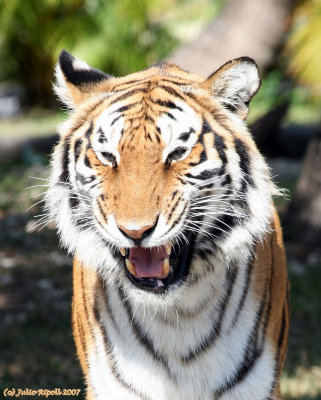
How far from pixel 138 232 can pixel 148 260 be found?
260 millimetres

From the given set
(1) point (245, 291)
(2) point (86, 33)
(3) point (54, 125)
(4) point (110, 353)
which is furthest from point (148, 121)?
(2) point (86, 33)

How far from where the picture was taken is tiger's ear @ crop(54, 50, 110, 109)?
118 inches

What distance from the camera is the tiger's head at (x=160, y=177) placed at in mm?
2598

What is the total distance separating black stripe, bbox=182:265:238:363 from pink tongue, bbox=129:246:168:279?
41 cm

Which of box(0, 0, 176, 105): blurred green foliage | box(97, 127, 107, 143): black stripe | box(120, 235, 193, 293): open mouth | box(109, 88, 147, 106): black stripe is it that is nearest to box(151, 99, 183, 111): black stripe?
box(109, 88, 147, 106): black stripe

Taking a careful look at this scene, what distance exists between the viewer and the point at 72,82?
3.01 metres

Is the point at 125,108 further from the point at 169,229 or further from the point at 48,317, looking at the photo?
the point at 48,317

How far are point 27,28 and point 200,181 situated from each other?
13.0 m

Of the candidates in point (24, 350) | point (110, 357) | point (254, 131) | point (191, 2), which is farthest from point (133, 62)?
point (110, 357)

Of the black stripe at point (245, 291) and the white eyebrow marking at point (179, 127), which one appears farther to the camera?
the black stripe at point (245, 291)

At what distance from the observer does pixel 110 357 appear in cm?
304

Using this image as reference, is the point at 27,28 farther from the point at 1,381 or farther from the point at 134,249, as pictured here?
the point at 134,249

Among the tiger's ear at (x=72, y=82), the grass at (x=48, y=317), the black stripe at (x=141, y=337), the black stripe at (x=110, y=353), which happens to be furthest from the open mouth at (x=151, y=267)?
the grass at (x=48, y=317)

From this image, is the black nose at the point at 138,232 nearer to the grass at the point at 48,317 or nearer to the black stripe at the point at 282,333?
the black stripe at the point at 282,333
